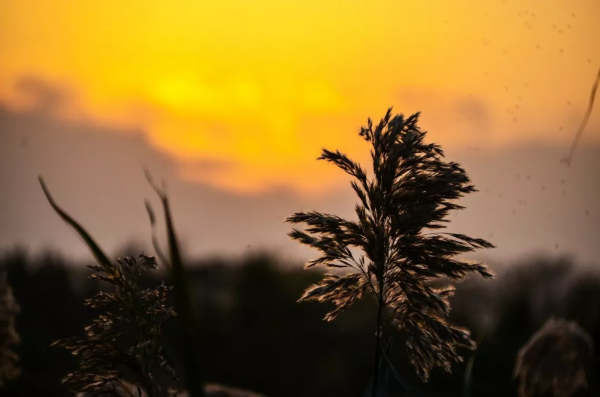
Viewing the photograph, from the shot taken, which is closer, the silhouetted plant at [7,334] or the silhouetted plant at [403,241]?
the silhouetted plant at [403,241]

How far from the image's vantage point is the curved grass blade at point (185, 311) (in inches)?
52.6

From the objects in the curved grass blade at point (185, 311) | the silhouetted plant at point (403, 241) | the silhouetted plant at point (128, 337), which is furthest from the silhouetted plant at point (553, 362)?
the curved grass blade at point (185, 311)

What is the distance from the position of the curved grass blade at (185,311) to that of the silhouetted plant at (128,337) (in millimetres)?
367

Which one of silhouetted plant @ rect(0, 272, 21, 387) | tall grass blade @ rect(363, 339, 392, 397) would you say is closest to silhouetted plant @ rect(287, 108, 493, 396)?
tall grass blade @ rect(363, 339, 392, 397)

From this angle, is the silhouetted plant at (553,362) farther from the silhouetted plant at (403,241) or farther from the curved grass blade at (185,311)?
the curved grass blade at (185,311)

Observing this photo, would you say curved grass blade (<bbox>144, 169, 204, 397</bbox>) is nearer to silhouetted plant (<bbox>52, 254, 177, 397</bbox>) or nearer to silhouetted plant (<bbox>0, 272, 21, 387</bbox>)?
silhouetted plant (<bbox>52, 254, 177, 397</bbox>)

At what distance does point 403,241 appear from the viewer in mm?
2275

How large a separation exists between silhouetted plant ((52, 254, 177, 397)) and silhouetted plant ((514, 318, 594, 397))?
6.79 feet

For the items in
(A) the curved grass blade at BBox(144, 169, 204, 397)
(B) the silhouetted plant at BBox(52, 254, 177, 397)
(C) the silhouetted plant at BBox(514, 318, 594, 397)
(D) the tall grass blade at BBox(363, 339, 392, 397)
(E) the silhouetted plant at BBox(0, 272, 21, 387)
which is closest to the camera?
(A) the curved grass blade at BBox(144, 169, 204, 397)

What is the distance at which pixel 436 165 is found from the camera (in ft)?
7.72

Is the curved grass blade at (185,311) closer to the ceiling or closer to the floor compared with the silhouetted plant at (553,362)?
closer to the ceiling

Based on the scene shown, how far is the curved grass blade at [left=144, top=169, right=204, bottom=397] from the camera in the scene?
133cm

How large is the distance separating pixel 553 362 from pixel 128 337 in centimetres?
229

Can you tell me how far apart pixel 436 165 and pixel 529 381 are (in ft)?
5.44
